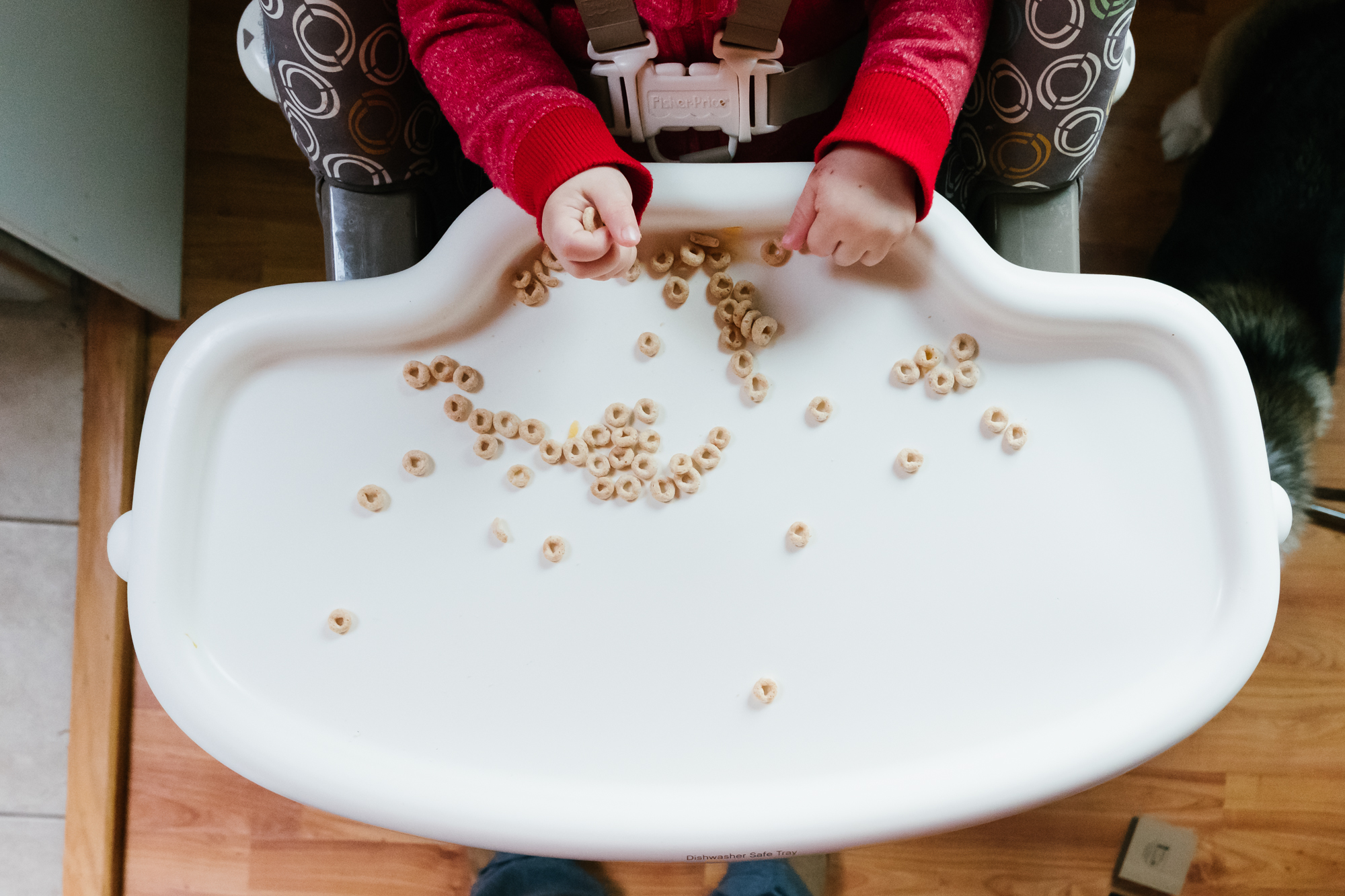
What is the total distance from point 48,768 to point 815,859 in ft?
2.99

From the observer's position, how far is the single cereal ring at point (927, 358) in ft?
1.86

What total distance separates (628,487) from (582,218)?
0.17m

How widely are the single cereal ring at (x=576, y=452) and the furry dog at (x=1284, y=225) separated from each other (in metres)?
0.66

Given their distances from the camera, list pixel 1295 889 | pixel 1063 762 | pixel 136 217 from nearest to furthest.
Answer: pixel 1063 762
pixel 136 217
pixel 1295 889

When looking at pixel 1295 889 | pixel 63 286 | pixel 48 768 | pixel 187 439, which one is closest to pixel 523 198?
pixel 187 439

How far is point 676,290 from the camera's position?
1.88 feet

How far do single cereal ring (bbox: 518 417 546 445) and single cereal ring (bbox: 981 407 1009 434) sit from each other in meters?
0.29

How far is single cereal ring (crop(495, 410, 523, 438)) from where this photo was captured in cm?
56

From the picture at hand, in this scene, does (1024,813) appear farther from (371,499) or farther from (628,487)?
(371,499)

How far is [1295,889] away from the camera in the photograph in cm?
102

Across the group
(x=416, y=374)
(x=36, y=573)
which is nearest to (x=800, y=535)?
(x=416, y=374)

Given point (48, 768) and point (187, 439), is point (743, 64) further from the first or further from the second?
point (48, 768)

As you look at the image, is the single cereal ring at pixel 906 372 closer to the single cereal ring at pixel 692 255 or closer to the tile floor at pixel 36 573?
the single cereal ring at pixel 692 255

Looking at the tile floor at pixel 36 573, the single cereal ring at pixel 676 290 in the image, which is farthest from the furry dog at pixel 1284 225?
the tile floor at pixel 36 573
